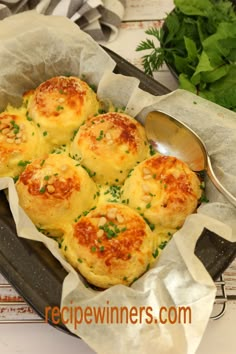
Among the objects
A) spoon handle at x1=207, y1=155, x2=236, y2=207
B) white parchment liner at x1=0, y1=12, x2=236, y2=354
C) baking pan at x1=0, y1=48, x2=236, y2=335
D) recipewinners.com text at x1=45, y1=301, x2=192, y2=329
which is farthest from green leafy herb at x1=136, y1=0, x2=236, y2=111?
recipewinners.com text at x1=45, y1=301, x2=192, y2=329

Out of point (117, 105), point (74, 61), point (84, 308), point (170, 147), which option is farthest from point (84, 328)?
point (74, 61)

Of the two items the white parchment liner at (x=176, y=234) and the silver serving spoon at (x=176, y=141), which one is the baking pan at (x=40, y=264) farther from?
the silver serving spoon at (x=176, y=141)

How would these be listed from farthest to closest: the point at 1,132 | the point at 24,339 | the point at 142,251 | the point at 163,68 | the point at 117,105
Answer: the point at 163,68
the point at 117,105
the point at 1,132
the point at 24,339
the point at 142,251

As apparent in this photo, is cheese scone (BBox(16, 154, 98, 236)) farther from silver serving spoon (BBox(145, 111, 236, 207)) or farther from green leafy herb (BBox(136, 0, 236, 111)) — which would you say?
green leafy herb (BBox(136, 0, 236, 111))

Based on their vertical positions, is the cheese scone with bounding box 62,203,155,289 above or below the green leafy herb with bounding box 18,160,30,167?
below

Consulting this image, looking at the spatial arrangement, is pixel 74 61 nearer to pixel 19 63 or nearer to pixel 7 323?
pixel 19 63

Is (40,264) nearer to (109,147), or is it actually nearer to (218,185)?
(109,147)

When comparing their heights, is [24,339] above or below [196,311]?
below

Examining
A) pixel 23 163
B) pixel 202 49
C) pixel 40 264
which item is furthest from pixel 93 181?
pixel 202 49
